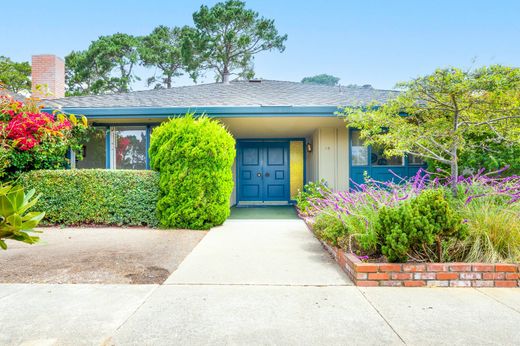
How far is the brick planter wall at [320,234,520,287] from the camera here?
9.92 ft

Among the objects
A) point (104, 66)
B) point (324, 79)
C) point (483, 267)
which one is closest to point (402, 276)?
point (483, 267)

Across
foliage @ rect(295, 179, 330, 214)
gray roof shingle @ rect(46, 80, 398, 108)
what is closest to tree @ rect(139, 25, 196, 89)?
gray roof shingle @ rect(46, 80, 398, 108)

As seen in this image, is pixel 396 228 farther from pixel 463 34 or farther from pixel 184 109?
pixel 463 34

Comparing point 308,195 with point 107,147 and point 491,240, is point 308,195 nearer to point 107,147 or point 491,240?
point 491,240

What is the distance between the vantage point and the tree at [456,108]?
13.6ft

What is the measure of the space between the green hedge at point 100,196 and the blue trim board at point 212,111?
1937 mm

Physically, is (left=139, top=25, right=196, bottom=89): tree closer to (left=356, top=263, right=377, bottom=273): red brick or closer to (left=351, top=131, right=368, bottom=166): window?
(left=351, top=131, right=368, bottom=166): window

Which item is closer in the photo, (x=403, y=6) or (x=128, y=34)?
(x=403, y=6)

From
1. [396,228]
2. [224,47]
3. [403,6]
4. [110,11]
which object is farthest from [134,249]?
[224,47]

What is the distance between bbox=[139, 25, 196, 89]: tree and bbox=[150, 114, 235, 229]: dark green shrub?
756 inches

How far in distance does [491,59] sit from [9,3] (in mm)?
17235

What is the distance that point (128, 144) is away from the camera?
8555 millimetres

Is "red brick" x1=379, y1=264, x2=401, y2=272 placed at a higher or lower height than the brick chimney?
lower

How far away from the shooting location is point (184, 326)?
2223 mm
